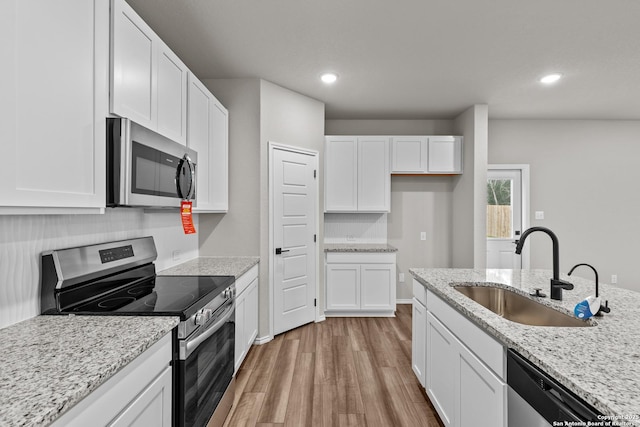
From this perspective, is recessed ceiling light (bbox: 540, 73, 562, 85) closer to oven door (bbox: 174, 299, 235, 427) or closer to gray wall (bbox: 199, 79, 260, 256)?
gray wall (bbox: 199, 79, 260, 256)

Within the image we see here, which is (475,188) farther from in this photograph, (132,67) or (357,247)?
(132,67)

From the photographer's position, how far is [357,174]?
14.3 ft

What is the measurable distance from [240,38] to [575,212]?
5063mm

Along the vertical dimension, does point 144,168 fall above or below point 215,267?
above

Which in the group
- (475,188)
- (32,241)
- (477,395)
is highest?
(475,188)

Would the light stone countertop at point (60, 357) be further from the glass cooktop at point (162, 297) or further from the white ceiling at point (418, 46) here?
the white ceiling at point (418, 46)

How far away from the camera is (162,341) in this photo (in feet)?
4.29

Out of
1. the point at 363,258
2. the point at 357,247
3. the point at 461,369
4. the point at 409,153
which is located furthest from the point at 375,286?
the point at 461,369

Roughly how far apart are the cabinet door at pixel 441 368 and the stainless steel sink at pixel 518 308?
1.12 ft

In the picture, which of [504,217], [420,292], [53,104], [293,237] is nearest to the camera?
[53,104]

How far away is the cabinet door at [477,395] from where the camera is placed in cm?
126

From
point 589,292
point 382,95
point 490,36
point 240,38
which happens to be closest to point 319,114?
point 382,95

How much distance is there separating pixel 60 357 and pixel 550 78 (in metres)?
4.34

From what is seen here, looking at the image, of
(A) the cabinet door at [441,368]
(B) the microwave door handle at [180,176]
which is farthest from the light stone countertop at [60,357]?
(A) the cabinet door at [441,368]
